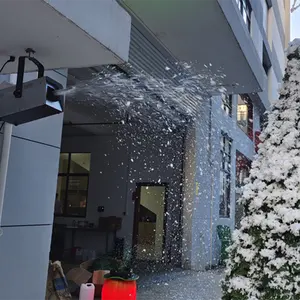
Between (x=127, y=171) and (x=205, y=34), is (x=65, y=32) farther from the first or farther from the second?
(x=127, y=171)

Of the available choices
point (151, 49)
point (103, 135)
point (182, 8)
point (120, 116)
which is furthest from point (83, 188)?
point (182, 8)

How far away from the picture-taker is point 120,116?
11.0 metres

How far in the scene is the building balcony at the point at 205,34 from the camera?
255 inches

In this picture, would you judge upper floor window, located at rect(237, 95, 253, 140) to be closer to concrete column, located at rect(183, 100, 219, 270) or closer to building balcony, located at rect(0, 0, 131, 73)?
concrete column, located at rect(183, 100, 219, 270)

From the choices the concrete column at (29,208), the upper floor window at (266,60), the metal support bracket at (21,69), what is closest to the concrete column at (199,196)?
the concrete column at (29,208)

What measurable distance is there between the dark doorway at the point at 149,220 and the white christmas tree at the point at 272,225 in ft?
30.2

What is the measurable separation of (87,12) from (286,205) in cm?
190

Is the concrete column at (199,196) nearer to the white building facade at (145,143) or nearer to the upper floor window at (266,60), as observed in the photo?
the white building facade at (145,143)

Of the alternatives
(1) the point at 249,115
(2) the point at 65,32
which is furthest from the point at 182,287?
(1) the point at 249,115

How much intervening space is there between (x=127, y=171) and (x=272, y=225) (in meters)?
9.92

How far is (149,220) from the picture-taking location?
12.3 metres

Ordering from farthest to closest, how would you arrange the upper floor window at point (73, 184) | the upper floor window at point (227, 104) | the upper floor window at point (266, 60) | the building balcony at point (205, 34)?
the upper floor window at point (266, 60), the upper floor window at point (73, 184), the upper floor window at point (227, 104), the building balcony at point (205, 34)

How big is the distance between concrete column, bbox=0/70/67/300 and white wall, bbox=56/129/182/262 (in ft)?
23.0

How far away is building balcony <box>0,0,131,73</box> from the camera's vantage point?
8.01 feet
